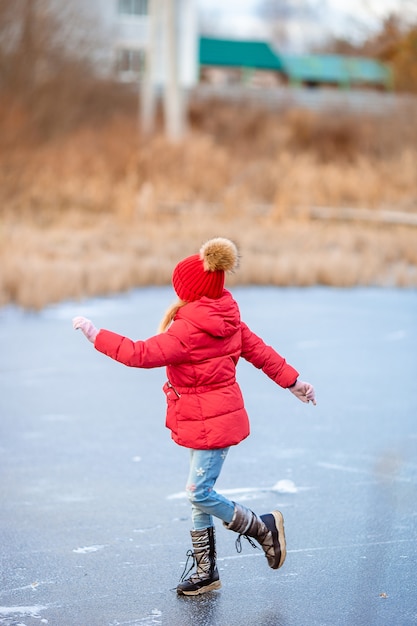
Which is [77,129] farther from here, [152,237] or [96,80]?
[152,237]

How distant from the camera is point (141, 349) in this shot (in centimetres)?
417

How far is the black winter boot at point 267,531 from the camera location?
175 inches

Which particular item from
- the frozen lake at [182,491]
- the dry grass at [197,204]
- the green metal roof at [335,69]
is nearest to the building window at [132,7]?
the green metal roof at [335,69]

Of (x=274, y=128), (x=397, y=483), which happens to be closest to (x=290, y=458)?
(x=397, y=483)

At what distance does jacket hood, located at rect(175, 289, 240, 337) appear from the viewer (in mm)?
4266

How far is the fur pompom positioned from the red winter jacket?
0.43 ft

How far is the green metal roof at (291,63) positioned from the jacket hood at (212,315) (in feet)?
174

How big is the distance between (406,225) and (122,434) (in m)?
13.8

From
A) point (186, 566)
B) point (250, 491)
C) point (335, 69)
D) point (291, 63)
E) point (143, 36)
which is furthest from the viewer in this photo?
point (291, 63)

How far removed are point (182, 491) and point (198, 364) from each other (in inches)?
Answer: 64.5

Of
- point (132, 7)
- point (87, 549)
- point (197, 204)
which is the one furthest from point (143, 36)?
point (87, 549)

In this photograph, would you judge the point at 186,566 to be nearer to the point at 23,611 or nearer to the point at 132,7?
the point at 23,611

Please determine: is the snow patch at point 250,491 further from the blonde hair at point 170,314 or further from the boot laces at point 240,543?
the blonde hair at point 170,314

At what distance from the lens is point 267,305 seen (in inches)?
512
